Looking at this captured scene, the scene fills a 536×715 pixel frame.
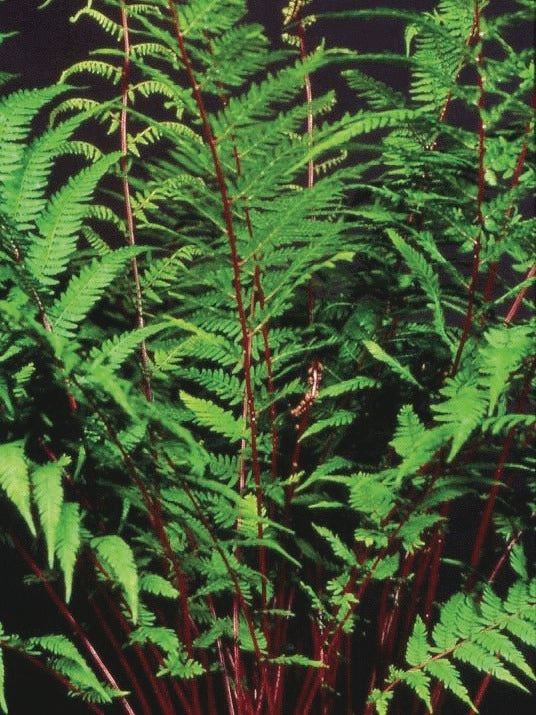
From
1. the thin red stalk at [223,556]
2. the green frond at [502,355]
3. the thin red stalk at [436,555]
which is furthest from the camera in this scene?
the thin red stalk at [436,555]

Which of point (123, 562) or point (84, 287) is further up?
point (84, 287)

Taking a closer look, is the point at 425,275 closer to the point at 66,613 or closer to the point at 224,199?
the point at 224,199

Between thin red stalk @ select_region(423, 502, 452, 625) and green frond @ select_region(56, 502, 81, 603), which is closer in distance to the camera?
green frond @ select_region(56, 502, 81, 603)

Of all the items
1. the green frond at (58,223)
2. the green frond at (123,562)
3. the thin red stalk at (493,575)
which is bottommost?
the thin red stalk at (493,575)

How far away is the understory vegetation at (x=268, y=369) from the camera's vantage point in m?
0.51

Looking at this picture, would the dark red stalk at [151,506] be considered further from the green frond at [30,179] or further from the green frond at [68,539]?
the green frond at [30,179]

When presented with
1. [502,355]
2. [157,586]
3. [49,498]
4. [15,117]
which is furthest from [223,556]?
[15,117]

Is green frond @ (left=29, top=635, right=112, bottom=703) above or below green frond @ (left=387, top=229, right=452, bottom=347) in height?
below

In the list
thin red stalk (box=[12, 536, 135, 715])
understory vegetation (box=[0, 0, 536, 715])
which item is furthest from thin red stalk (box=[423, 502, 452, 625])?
thin red stalk (box=[12, 536, 135, 715])

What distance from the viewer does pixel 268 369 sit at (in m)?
0.62

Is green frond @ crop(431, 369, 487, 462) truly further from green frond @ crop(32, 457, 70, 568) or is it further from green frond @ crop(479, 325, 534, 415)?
green frond @ crop(32, 457, 70, 568)

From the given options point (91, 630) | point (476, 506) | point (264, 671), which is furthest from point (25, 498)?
point (476, 506)

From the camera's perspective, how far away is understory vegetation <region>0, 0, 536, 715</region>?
1.68 feet

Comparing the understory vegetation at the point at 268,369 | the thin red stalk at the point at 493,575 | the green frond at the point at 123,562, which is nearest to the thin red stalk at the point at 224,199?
the understory vegetation at the point at 268,369
